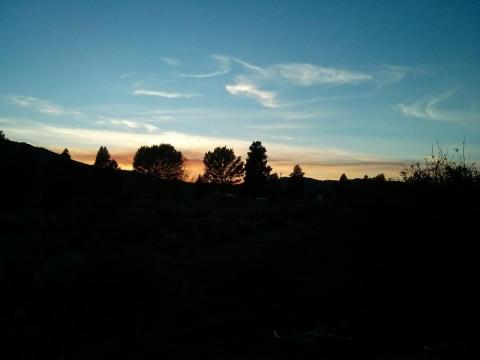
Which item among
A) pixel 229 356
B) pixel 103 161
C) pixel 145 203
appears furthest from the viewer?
pixel 103 161

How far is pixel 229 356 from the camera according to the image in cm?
471

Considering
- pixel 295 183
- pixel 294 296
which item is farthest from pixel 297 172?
pixel 294 296

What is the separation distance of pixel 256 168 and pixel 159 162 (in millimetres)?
17826

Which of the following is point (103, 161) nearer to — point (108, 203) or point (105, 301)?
point (108, 203)

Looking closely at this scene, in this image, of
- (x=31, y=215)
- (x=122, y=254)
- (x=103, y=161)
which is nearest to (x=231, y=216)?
(x=31, y=215)

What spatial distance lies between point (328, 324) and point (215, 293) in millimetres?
2393

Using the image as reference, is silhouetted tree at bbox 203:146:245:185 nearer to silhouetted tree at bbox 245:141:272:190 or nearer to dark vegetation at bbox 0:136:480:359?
silhouetted tree at bbox 245:141:272:190

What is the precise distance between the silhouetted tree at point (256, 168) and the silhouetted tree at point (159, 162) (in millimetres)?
14574

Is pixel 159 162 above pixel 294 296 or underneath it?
above

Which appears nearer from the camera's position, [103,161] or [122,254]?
[122,254]

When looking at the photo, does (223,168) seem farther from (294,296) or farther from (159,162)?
(294,296)

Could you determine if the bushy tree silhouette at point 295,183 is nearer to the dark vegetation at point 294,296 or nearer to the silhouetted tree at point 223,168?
the silhouetted tree at point 223,168

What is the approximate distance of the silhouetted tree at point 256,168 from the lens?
55.2m

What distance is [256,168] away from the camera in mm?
55750
